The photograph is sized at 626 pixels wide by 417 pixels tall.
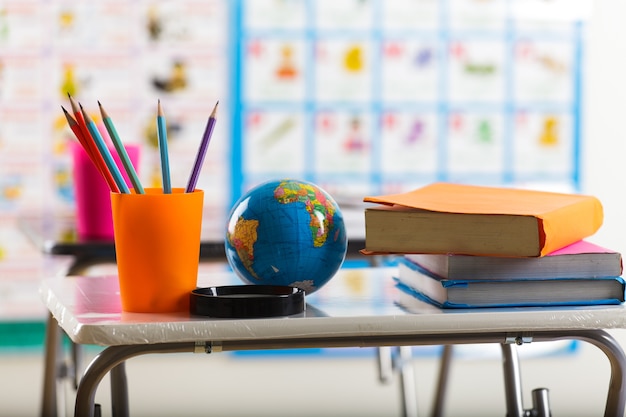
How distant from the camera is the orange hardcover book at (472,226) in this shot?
0.98m

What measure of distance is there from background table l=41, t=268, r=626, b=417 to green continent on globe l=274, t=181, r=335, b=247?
3.4 inches

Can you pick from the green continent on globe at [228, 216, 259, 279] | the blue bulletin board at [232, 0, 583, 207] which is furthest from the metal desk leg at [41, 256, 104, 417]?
the blue bulletin board at [232, 0, 583, 207]

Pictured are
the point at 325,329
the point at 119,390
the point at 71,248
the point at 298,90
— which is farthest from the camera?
the point at 298,90

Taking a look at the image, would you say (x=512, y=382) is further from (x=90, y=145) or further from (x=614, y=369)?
(x=90, y=145)

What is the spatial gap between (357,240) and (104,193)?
504mm

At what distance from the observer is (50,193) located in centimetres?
334

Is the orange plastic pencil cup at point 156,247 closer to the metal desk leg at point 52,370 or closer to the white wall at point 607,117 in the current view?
the metal desk leg at point 52,370

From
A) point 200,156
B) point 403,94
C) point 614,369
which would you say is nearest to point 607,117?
point 403,94

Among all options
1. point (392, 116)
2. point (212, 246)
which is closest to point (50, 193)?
point (392, 116)

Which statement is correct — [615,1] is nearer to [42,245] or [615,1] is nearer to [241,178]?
[241,178]

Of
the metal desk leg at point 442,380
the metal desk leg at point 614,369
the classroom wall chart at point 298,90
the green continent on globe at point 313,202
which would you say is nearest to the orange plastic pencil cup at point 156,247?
the green continent on globe at point 313,202

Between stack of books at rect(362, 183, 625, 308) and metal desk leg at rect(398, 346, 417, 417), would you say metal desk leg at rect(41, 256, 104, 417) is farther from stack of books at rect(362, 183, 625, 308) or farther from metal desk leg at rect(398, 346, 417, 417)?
stack of books at rect(362, 183, 625, 308)

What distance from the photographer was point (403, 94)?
136 inches

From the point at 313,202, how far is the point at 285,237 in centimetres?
6
